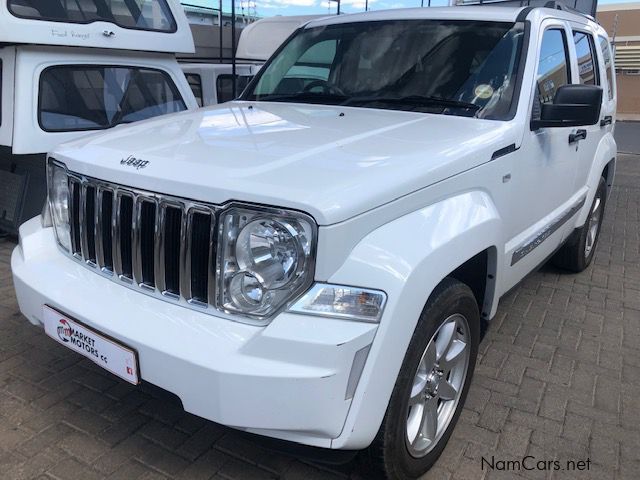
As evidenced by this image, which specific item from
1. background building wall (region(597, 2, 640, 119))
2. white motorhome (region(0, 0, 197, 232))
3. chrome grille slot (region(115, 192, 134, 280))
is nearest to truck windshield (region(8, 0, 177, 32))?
white motorhome (region(0, 0, 197, 232))

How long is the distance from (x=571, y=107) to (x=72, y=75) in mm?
3739

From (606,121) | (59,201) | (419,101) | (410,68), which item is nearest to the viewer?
(59,201)

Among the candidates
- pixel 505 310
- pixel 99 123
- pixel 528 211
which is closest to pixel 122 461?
pixel 528 211

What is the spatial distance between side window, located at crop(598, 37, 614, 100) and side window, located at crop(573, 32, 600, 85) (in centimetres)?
41

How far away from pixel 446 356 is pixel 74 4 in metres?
4.12

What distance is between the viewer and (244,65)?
802cm

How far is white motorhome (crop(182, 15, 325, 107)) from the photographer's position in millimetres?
7355

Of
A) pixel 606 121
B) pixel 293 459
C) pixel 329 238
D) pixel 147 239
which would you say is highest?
pixel 606 121

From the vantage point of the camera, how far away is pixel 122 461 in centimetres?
249

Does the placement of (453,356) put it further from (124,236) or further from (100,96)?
(100,96)

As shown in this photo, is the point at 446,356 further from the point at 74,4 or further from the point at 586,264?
the point at 74,4

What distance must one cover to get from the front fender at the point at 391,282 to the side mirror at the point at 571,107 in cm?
123

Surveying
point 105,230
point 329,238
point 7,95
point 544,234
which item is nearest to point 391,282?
point 329,238

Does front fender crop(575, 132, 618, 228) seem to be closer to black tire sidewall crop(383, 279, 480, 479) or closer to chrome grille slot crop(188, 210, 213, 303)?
black tire sidewall crop(383, 279, 480, 479)
